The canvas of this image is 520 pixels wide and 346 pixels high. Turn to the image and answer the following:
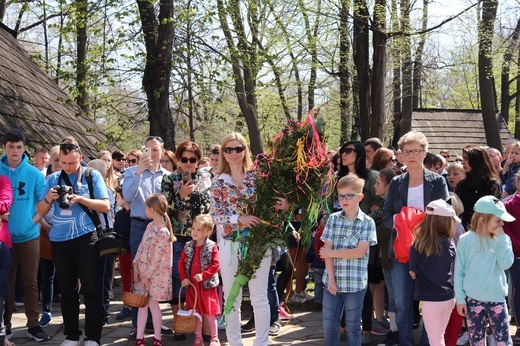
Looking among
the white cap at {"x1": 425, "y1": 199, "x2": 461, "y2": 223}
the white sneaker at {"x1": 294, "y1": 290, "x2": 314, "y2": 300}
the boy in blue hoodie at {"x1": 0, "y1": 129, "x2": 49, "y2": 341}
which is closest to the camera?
the white cap at {"x1": 425, "y1": 199, "x2": 461, "y2": 223}

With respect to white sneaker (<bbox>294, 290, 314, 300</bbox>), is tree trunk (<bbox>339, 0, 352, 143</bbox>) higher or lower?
higher

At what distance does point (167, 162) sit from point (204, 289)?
196 cm

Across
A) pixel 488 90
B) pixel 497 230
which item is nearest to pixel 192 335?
pixel 497 230

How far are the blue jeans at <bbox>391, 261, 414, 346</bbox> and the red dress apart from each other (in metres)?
1.84

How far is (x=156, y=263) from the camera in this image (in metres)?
6.68

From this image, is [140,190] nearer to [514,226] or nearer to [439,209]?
[439,209]

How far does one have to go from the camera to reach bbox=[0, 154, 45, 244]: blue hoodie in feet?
22.8

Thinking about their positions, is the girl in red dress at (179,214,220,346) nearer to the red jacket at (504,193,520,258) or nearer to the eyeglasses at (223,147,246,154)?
the eyeglasses at (223,147,246,154)

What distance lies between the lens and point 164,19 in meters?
11.4

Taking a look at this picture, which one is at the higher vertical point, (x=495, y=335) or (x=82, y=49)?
(x=82, y=49)

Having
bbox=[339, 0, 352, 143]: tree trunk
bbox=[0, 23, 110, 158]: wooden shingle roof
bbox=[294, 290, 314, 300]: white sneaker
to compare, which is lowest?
bbox=[294, 290, 314, 300]: white sneaker

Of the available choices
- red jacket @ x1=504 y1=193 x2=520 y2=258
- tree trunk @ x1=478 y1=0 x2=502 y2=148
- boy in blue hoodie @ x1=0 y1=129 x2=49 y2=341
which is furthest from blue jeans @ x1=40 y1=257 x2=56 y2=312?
tree trunk @ x1=478 y1=0 x2=502 y2=148

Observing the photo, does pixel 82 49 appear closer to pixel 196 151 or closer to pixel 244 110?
pixel 244 110

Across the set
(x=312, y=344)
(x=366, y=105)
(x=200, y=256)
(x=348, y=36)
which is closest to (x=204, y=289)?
(x=200, y=256)
